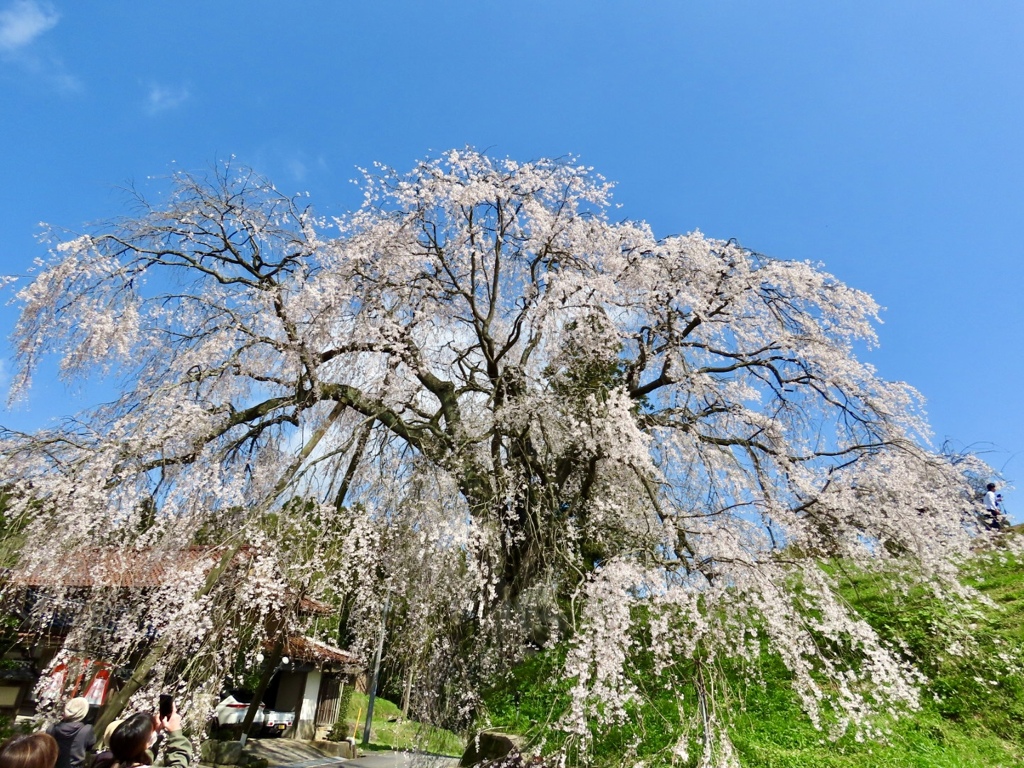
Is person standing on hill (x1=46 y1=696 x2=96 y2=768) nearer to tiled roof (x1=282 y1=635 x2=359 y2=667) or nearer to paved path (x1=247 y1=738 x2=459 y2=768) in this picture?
tiled roof (x1=282 y1=635 x2=359 y2=667)

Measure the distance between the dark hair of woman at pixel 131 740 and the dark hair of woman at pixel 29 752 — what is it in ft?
1.01

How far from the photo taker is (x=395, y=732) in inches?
735

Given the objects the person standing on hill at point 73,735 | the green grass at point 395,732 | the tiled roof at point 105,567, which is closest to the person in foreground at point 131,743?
the person standing on hill at point 73,735

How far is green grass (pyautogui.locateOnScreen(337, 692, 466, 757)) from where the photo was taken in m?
7.09

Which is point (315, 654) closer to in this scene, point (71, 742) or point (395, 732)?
point (395, 732)

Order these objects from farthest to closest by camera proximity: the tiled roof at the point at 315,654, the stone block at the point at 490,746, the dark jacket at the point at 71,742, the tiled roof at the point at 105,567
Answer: the tiled roof at the point at 315,654 < the tiled roof at the point at 105,567 < the stone block at the point at 490,746 < the dark jacket at the point at 71,742

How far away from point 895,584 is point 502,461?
548cm

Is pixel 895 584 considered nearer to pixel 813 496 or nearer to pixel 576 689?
pixel 813 496

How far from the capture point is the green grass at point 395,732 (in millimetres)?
7094

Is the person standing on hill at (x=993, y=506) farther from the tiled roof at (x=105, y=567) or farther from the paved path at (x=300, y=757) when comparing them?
the paved path at (x=300, y=757)

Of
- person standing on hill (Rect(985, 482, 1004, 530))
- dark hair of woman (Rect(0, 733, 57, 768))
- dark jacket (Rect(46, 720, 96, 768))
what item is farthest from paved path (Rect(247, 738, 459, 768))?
person standing on hill (Rect(985, 482, 1004, 530))

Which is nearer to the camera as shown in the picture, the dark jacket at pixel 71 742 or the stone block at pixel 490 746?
the dark jacket at pixel 71 742

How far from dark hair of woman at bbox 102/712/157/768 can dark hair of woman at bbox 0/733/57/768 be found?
31cm

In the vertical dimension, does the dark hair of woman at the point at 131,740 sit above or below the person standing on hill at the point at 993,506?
below
